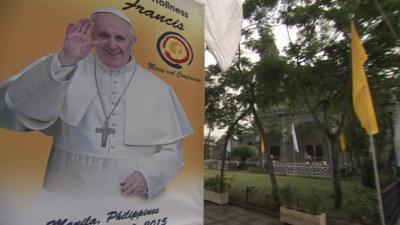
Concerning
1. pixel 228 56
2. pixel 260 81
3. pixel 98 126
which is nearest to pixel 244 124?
pixel 260 81

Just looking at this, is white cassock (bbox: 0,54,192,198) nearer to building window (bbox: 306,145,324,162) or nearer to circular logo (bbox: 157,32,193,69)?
circular logo (bbox: 157,32,193,69)

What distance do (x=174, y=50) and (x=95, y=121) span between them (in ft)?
2.18

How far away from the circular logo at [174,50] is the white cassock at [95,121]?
0.16m

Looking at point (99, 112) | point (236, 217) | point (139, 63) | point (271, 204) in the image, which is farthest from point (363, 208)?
point (99, 112)

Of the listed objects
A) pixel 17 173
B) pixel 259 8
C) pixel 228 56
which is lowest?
pixel 17 173

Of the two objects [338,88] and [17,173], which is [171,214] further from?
[338,88]

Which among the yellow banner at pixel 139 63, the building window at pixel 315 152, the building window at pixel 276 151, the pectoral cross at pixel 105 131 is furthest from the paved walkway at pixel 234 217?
the building window at pixel 276 151

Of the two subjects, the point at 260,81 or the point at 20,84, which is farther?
the point at 260,81

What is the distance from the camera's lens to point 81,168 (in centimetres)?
130

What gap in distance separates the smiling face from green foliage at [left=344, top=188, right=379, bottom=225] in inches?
273

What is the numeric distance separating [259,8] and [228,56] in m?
7.76

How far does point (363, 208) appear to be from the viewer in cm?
660

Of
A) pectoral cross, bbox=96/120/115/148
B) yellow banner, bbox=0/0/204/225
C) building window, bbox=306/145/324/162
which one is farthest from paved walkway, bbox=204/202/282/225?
building window, bbox=306/145/324/162

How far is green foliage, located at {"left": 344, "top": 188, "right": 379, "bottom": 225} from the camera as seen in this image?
6.46m
